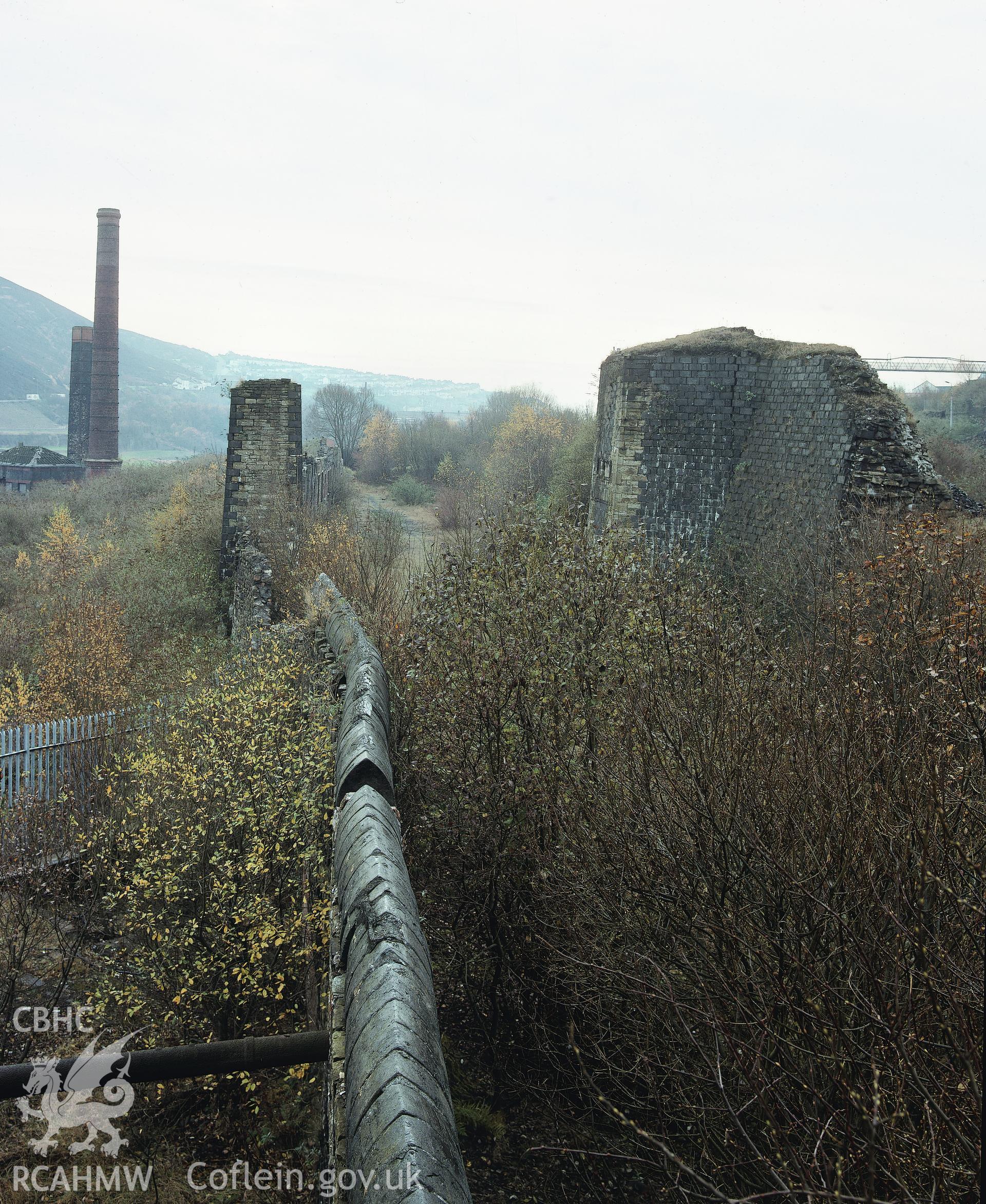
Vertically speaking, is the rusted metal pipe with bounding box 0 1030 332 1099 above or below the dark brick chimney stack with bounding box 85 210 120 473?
below

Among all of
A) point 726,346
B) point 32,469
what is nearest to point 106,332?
point 32,469

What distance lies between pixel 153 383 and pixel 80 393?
90.9m

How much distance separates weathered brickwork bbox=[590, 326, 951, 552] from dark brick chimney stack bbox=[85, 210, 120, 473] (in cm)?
2417

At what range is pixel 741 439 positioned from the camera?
13.9 metres

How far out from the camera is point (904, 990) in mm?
3072

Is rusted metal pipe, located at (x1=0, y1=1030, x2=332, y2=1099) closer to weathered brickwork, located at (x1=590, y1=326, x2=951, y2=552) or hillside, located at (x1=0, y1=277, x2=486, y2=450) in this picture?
weathered brickwork, located at (x1=590, y1=326, x2=951, y2=552)

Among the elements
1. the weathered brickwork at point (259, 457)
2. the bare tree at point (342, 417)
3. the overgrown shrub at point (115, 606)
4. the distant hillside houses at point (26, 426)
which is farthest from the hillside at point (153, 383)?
the weathered brickwork at point (259, 457)

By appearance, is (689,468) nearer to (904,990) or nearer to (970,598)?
(970,598)

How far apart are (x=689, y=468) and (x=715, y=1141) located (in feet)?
39.4

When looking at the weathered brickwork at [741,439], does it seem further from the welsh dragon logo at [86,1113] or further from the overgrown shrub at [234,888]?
the welsh dragon logo at [86,1113]

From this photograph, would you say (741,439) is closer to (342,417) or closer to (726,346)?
(726,346)

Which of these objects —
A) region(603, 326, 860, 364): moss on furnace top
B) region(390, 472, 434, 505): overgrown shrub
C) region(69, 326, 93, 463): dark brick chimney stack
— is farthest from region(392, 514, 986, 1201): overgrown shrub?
region(69, 326, 93, 463): dark brick chimney stack

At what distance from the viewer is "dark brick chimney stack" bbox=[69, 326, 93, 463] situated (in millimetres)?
39250

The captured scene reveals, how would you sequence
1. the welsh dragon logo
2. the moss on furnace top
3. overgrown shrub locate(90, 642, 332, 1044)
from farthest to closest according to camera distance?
the moss on furnace top < overgrown shrub locate(90, 642, 332, 1044) < the welsh dragon logo
